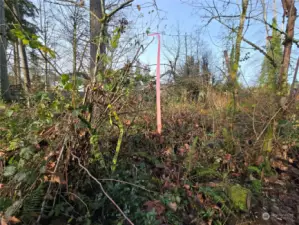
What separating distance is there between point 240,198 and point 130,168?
997 mm

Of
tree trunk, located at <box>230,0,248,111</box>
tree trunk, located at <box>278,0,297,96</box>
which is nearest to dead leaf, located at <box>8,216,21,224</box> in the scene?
tree trunk, located at <box>278,0,297,96</box>

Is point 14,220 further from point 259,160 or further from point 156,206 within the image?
point 259,160

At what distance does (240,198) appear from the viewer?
1.76m

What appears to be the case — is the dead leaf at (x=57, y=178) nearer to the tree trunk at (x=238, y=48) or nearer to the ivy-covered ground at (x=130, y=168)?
the ivy-covered ground at (x=130, y=168)

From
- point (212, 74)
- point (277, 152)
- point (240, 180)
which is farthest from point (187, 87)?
point (240, 180)

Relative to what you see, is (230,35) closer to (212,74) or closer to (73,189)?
(212,74)

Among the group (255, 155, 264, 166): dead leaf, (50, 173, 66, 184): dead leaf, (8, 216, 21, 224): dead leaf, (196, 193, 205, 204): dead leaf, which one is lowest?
(196, 193, 205, 204): dead leaf

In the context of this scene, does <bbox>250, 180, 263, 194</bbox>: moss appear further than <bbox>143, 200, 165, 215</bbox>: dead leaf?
Yes

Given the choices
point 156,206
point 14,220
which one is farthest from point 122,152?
point 14,220

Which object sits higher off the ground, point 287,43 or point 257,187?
point 287,43

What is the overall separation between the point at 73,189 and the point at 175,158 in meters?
1.19

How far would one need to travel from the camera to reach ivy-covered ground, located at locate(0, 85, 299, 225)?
1.32m

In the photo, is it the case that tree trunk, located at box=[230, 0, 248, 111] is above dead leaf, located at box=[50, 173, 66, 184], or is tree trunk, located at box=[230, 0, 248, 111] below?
above

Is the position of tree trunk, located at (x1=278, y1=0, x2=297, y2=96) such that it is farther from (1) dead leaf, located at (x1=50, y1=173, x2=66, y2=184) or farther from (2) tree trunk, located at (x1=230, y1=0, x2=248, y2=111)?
(1) dead leaf, located at (x1=50, y1=173, x2=66, y2=184)
